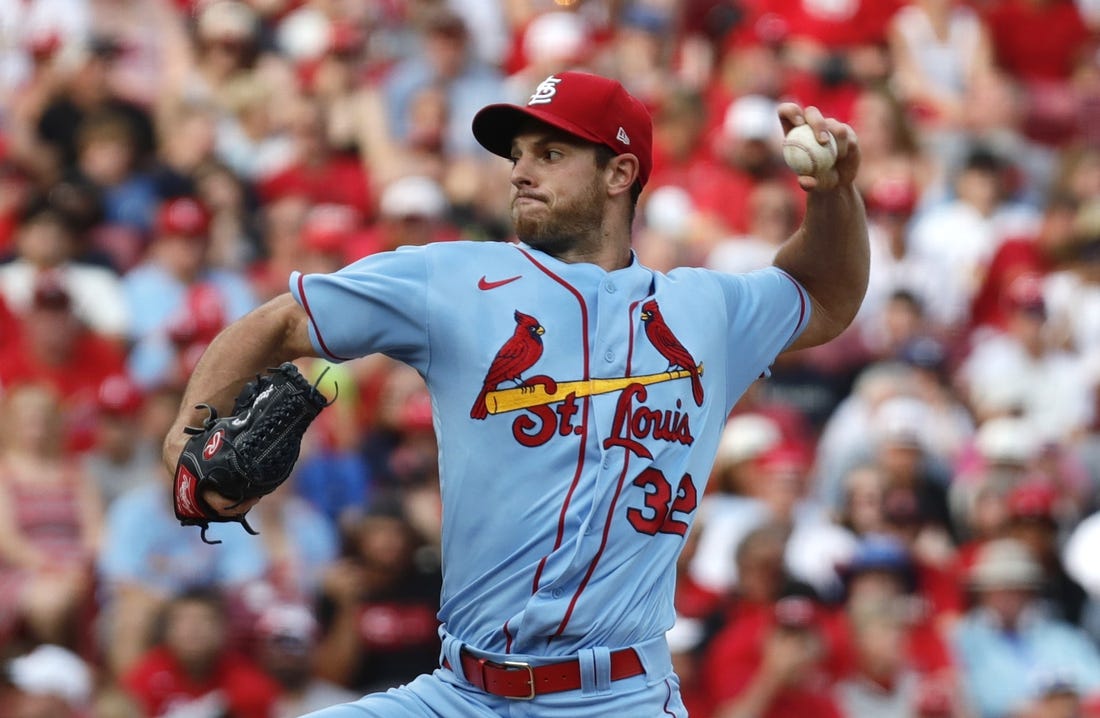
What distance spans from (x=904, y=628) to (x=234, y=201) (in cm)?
429

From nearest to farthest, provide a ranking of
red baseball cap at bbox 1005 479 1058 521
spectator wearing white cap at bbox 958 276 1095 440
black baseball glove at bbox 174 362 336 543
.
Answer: black baseball glove at bbox 174 362 336 543 < red baseball cap at bbox 1005 479 1058 521 < spectator wearing white cap at bbox 958 276 1095 440

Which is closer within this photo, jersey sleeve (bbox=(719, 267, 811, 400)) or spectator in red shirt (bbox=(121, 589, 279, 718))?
jersey sleeve (bbox=(719, 267, 811, 400))

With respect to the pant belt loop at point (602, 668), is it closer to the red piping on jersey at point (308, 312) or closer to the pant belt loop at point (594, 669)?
Answer: the pant belt loop at point (594, 669)

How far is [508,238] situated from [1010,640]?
145 inches

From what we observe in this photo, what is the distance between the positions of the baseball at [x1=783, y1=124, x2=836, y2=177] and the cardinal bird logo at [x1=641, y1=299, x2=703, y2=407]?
20.9 inches

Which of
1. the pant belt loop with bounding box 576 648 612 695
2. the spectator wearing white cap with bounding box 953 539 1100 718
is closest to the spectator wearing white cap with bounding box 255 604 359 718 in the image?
the spectator wearing white cap with bounding box 953 539 1100 718

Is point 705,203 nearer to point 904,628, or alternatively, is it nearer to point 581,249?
point 904,628

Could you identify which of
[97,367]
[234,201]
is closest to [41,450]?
[97,367]

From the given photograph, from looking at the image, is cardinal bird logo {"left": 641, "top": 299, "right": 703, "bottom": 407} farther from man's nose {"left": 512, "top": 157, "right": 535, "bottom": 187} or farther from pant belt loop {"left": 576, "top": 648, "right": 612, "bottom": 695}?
pant belt loop {"left": 576, "top": 648, "right": 612, "bottom": 695}

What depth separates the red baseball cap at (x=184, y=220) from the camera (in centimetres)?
934

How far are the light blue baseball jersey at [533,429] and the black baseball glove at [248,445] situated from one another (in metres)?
0.15

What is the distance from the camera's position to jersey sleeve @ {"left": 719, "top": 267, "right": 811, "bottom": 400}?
187 inches

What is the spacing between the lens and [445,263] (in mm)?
4363

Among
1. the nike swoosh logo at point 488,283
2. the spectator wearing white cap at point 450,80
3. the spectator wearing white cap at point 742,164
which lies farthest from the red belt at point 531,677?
the spectator wearing white cap at point 450,80
